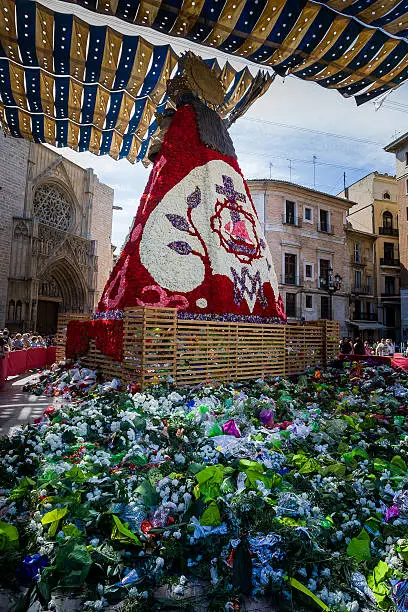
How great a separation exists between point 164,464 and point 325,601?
1.80 metres

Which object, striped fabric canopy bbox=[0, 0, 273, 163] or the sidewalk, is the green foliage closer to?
the sidewalk

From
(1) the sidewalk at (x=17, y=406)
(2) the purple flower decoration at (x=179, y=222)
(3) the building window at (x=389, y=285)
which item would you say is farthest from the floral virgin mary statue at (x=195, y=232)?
(3) the building window at (x=389, y=285)

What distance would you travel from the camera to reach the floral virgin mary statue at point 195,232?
8203mm

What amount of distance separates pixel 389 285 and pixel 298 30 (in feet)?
100.0

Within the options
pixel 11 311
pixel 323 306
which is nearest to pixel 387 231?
pixel 323 306

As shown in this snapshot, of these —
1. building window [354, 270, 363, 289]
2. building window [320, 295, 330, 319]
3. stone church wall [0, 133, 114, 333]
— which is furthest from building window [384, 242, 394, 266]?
stone church wall [0, 133, 114, 333]

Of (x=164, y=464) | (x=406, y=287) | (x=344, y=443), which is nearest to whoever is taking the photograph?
(x=164, y=464)

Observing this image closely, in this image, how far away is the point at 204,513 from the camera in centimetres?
269

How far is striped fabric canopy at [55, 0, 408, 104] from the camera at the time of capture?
6.08m

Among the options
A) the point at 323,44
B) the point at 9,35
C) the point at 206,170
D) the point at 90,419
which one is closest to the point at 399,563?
the point at 90,419

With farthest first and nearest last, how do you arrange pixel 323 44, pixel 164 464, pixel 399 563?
pixel 323 44
pixel 164 464
pixel 399 563

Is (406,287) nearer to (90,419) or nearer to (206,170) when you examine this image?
(206,170)

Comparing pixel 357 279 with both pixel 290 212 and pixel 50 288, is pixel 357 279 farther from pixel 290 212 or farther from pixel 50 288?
pixel 50 288

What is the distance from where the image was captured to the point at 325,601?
215 cm
